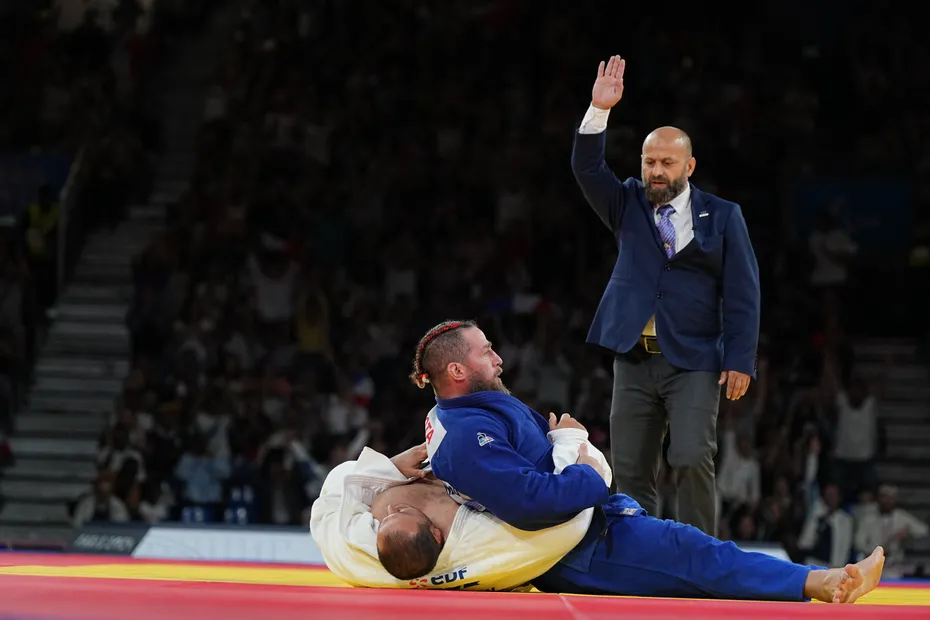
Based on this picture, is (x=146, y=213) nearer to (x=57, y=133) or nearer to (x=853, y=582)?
(x=57, y=133)

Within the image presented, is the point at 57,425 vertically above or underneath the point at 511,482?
underneath

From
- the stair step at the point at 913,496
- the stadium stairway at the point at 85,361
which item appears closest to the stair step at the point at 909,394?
the stair step at the point at 913,496

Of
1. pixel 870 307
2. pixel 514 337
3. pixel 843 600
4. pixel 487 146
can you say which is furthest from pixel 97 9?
pixel 843 600

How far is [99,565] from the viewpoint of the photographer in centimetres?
454

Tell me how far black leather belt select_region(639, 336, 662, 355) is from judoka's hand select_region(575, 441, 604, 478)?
99 cm

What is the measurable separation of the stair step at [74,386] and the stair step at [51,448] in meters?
0.53

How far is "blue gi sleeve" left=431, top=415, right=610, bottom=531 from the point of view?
338cm

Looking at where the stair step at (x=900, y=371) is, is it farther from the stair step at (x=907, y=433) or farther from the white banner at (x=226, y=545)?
the white banner at (x=226, y=545)

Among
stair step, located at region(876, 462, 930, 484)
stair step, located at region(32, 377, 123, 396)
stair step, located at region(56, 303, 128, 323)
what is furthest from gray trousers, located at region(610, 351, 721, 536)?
stair step, located at region(56, 303, 128, 323)

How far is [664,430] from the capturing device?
460 cm

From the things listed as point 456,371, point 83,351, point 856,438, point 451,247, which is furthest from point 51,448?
point 456,371

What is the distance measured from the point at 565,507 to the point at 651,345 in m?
1.25

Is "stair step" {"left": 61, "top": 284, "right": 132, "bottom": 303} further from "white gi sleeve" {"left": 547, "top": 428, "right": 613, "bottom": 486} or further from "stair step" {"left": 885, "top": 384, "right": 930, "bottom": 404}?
"white gi sleeve" {"left": 547, "top": 428, "right": 613, "bottom": 486}

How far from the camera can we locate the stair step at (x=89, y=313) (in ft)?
35.1
